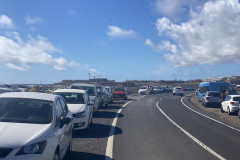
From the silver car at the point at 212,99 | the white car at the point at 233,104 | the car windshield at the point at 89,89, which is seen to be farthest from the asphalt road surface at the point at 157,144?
the silver car at the point at 212,99

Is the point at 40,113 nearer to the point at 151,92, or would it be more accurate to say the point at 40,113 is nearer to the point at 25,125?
the point at 25,125

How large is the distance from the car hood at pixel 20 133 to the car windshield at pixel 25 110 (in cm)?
36

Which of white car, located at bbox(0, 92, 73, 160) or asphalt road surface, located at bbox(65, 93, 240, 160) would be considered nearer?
white car, located at bbox(0, 92, 73, 160)

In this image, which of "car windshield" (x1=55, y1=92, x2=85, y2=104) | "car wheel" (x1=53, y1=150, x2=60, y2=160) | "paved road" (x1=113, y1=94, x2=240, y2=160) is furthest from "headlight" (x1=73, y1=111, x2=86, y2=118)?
"car wheel" (x1=53, y1=150, x2=60, y2=160)

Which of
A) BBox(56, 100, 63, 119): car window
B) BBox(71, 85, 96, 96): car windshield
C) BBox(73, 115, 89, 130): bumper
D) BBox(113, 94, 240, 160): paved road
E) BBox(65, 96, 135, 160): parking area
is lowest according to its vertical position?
BBox(113, 94, 240, 160): paved road

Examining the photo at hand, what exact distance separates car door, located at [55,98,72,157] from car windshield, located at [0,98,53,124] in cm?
23

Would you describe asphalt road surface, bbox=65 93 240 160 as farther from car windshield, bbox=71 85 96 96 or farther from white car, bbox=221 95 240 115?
white car, bbox=221 95 240 115

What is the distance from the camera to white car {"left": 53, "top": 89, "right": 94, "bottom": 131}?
11.0 metres

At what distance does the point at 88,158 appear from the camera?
25.0 ft

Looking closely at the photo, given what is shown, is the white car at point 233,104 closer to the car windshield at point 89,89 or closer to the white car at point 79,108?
the car windshield at point 89,89

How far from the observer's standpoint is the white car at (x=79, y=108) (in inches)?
434

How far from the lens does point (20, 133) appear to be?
17.4ft

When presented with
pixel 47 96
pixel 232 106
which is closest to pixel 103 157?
pixel 47 96

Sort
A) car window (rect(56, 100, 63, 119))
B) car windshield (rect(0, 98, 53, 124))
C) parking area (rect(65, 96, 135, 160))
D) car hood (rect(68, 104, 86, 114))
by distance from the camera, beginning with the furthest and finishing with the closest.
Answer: car hood (rect(68, 104, 86, 114)) → parking area (rect(65, 96, 135, 160)) → car window (rect(56, 100, 63, 119)) → car windshield (rect(0, 98, 53, 124))
